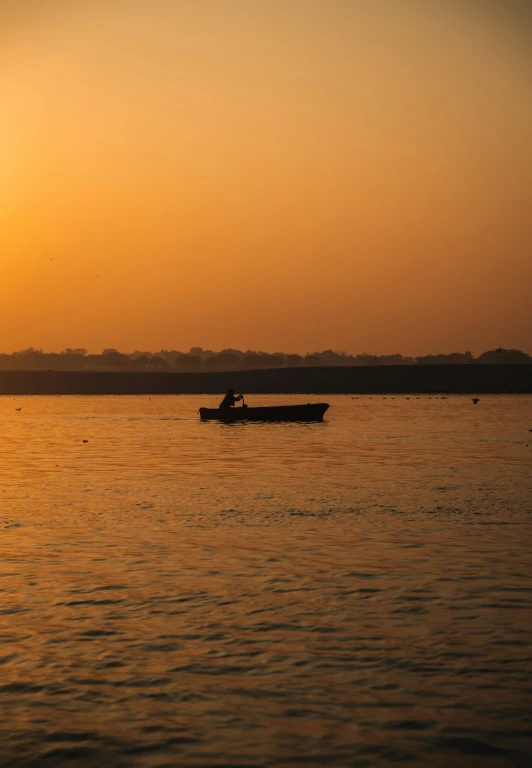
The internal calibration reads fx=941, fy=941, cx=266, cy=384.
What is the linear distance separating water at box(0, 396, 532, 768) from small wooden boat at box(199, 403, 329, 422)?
43.1 m

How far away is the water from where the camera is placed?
9906 mm

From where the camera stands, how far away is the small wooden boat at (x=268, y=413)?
7676cm

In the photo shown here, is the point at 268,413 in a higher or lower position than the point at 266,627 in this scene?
higher

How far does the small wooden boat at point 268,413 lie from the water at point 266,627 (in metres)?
43.1

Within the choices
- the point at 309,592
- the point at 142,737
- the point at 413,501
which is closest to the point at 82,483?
the point at 413,501

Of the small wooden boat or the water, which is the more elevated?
the small wooden boat

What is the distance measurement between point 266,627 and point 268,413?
6525cm

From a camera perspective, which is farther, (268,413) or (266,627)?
(268,413)

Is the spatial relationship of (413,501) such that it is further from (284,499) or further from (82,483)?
(82,483)

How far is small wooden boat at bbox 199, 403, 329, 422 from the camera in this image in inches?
A: 3022

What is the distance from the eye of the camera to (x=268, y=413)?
79.6m

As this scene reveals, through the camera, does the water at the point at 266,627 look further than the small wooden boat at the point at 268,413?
No

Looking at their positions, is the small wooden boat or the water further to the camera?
the small wooden boat

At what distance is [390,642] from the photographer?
1340cm
